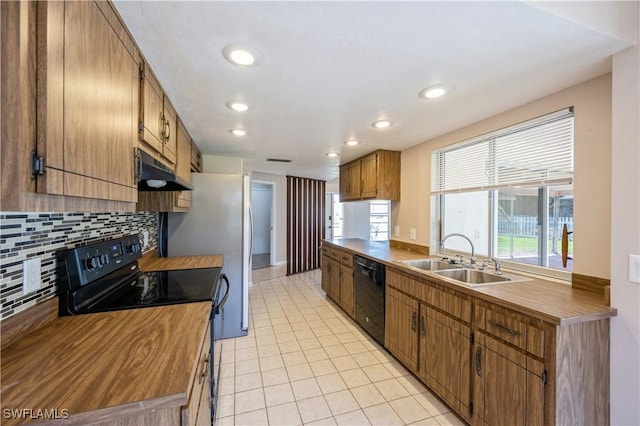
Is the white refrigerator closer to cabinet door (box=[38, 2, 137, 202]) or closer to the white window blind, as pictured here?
cabinet door (box=[38, 2, 137, 202])

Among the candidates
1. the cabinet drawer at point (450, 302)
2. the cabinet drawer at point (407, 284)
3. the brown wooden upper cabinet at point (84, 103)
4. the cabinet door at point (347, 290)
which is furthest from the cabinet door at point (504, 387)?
the brown wooden upper cabinet at point (84, 103)

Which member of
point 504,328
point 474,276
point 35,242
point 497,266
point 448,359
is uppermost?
point 35,242

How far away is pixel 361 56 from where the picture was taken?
1.39 m

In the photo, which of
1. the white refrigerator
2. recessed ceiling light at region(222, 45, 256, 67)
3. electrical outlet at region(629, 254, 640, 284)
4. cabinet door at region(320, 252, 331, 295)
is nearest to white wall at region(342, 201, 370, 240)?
cabinet door at region(320, 252, 331, 295)

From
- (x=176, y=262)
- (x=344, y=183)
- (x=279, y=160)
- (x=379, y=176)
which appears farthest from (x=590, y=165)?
(x=279, y=160)

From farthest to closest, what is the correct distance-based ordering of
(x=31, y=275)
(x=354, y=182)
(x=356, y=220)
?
(x=356, y=220) → (x=354, y=182) → (x=31, y=275)

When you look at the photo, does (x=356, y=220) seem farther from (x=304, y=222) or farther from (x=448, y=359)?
(x=448, y=359)

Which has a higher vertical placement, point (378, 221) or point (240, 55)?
point (240, 55)

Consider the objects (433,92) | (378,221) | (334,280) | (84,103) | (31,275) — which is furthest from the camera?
(378,221)

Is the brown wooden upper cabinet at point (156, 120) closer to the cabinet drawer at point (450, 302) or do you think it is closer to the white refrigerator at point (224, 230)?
the white refrigerator at point (224, 230)

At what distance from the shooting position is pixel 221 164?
3.82 metres

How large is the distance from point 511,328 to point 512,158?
4.59ft

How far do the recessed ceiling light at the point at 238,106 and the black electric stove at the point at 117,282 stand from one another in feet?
3.94

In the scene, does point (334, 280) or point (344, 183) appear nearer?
point (334, 280)
